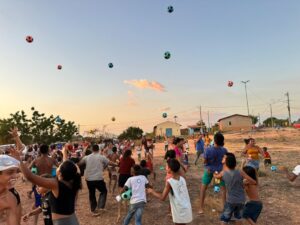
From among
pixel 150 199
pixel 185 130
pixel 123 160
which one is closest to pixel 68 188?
pixel 123 160

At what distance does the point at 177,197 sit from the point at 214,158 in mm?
3021

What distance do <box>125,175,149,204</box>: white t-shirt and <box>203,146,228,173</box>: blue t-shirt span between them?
225cm

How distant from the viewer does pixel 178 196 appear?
16.2 ft

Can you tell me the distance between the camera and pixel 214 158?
767 cm

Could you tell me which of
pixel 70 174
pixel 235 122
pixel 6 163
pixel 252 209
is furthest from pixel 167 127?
pixel 6 163

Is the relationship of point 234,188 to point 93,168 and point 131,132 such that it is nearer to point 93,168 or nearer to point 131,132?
point 93,168

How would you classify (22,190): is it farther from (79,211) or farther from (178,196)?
(178,196)

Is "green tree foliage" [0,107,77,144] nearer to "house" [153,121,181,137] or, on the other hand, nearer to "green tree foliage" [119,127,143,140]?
"green tree foliage" [119,127,143,140]

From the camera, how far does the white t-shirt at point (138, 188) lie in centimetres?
599

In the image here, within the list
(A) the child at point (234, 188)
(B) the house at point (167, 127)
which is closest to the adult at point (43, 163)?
(A) the child at point (234, 188)

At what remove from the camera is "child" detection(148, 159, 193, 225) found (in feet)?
16.1

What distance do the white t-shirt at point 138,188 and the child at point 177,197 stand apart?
3.75 ft

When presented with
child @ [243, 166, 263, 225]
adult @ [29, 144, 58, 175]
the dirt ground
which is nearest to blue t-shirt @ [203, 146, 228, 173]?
the dirt ground

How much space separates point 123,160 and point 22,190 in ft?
24.0
